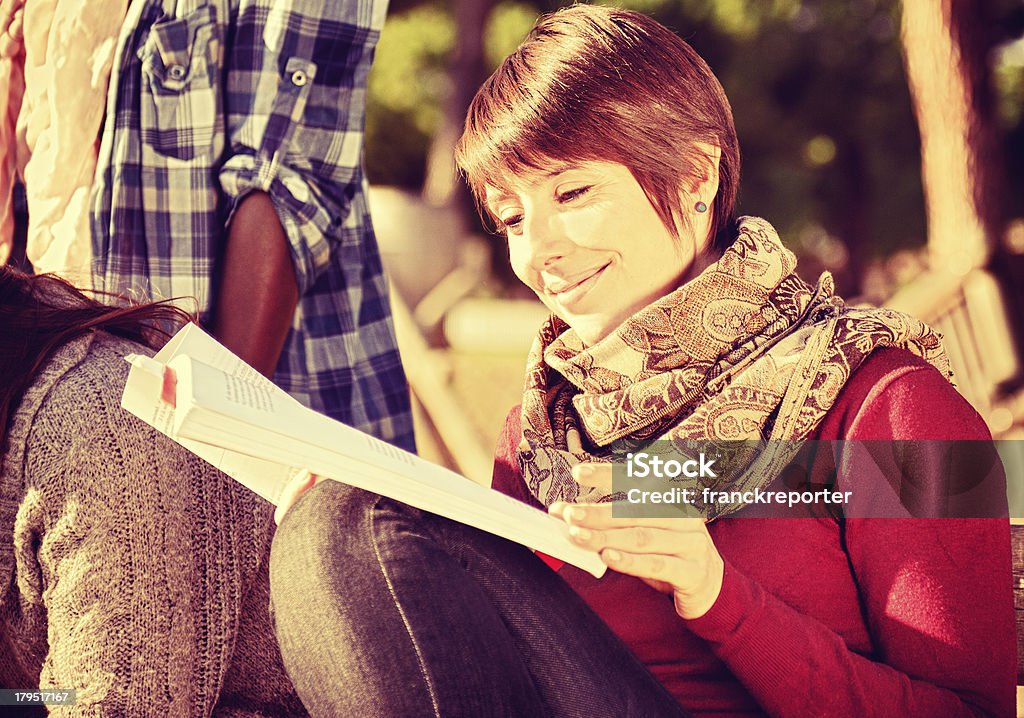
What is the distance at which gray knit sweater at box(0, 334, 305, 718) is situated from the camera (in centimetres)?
133

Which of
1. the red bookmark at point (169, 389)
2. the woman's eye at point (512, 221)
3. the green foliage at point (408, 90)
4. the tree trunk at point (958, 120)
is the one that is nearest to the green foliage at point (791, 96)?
the green foliage at point (408, 90)

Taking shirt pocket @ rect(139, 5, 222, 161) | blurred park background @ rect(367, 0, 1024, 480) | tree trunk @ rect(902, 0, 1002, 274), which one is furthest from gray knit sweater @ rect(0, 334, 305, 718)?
tree trunk @ rect(902, 0, 1002, 274)

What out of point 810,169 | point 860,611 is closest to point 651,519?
point 860,611

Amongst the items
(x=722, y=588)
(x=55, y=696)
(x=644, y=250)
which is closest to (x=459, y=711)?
(x=722, y=588)

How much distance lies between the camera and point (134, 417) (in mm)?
1393

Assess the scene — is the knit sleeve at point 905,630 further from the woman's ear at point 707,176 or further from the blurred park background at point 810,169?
the blurred park background at point 810,169

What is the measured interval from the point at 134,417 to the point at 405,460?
346 millimetres

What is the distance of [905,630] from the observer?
1.44m

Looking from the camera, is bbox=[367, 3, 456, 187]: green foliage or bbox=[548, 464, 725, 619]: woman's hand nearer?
bbox=[548, 464, 725, 619]: woman's hand

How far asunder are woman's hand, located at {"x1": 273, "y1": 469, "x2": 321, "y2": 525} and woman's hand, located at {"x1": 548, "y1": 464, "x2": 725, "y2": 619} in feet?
1.13

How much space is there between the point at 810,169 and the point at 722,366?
57.9 ft

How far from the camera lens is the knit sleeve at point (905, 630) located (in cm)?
139

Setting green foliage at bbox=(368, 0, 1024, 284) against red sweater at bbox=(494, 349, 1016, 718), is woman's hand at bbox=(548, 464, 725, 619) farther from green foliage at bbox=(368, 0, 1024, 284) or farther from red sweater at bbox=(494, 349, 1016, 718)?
green foliage at bbox=(368, 0, 1024, 284)

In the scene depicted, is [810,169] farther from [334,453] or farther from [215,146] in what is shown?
[334,453]
